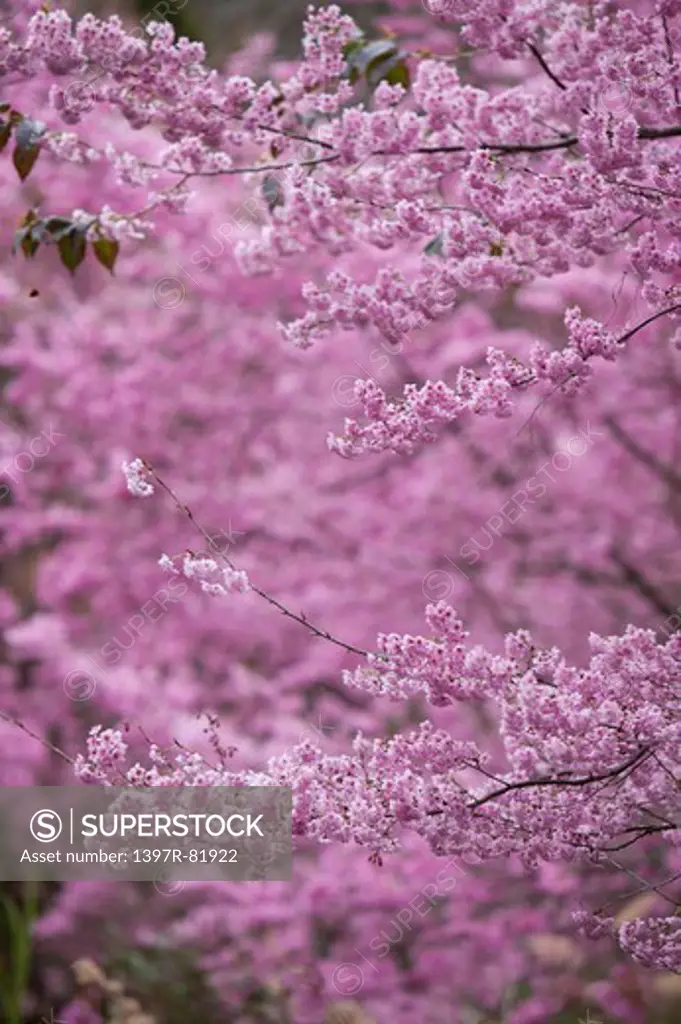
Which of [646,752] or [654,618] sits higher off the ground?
[654,618]

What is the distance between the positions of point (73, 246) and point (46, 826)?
3.76 m

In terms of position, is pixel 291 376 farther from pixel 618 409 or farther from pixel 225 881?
pixel 225 881

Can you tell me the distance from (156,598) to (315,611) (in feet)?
2.37

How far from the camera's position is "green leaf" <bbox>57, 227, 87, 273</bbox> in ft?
9.22

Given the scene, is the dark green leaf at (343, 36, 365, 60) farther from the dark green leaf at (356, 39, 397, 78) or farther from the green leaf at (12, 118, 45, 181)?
the green leaf at (12, 118, 45, 181)

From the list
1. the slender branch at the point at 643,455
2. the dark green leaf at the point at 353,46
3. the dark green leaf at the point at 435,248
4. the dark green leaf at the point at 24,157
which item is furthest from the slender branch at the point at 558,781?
the slender branch at the point at 643,455

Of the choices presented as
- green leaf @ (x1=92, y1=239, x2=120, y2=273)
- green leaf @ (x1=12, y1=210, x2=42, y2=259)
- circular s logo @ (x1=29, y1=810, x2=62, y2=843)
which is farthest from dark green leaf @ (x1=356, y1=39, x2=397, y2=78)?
circular s logo @ (x1=29, y1=810, x2=62, y2=843)

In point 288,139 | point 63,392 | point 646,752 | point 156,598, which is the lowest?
point 646,752

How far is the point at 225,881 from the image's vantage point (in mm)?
5016

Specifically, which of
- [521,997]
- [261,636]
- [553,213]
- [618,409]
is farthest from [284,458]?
[553,213]

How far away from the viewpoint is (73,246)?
2.83 m

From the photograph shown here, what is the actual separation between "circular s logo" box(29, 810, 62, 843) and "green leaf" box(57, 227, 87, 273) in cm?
362

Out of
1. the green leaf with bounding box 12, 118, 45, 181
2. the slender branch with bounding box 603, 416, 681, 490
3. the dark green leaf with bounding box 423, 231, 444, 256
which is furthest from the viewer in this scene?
the slender branch with bounding box 603, 416, 681, 490

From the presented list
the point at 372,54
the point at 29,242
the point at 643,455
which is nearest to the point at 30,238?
the point at 29,242
